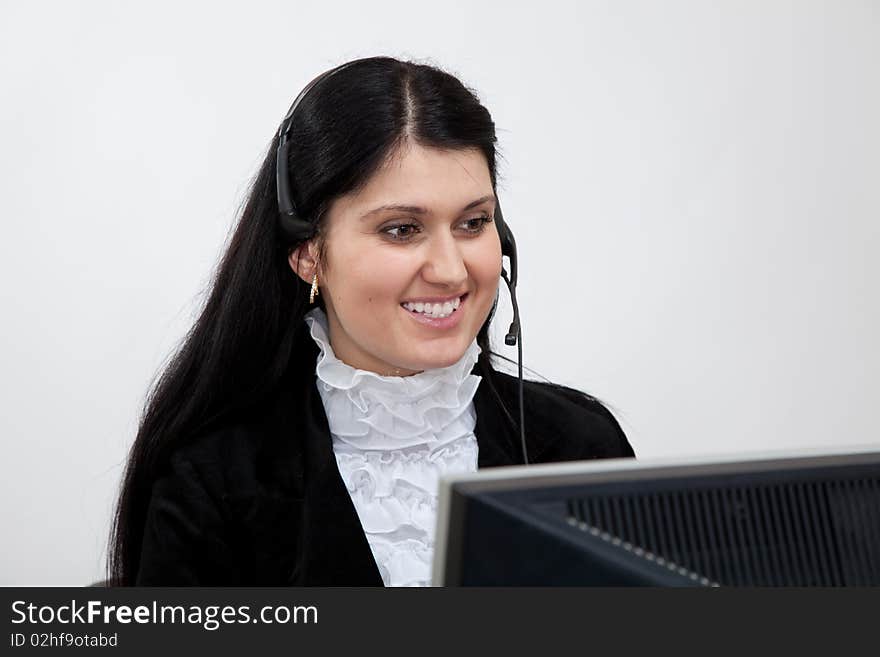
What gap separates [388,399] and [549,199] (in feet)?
3.94

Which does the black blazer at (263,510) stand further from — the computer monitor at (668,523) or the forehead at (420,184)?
the computer monitor at (668,523)

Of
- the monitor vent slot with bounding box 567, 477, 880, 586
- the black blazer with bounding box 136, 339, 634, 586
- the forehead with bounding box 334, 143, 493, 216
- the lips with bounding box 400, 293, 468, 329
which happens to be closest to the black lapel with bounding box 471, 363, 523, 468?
the black blazer with bounding box 136, 339, 634, 586

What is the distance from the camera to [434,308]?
130 cm

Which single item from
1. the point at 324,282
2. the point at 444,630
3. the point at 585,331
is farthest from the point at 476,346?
the point at 585,331

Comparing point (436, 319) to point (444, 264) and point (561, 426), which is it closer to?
point (444, 264)

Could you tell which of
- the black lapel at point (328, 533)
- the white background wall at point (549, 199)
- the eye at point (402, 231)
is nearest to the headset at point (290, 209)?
A: the eye at point (402, 231)

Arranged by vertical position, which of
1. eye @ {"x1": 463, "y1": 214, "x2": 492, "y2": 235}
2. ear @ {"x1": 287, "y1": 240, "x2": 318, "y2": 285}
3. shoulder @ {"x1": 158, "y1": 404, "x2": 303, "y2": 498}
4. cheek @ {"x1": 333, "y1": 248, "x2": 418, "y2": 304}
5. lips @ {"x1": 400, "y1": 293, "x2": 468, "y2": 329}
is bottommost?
shoulder @ {"x1": 158, "y1": 404, "x2": 303, "y2": 498}

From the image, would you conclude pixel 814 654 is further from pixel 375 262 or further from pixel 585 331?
pixel 585 331

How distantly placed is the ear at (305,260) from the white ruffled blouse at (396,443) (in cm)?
7

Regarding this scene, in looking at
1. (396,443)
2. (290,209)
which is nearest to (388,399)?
(396,443)

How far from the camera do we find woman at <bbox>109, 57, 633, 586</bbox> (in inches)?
50.6

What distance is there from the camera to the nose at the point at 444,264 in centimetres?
126

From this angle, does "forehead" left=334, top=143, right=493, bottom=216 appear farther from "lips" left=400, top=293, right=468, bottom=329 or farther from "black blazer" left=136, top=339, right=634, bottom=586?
"black blazer" left=136, top=339, right=634, bottom=586

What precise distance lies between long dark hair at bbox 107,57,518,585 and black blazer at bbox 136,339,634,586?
1.8 inches
